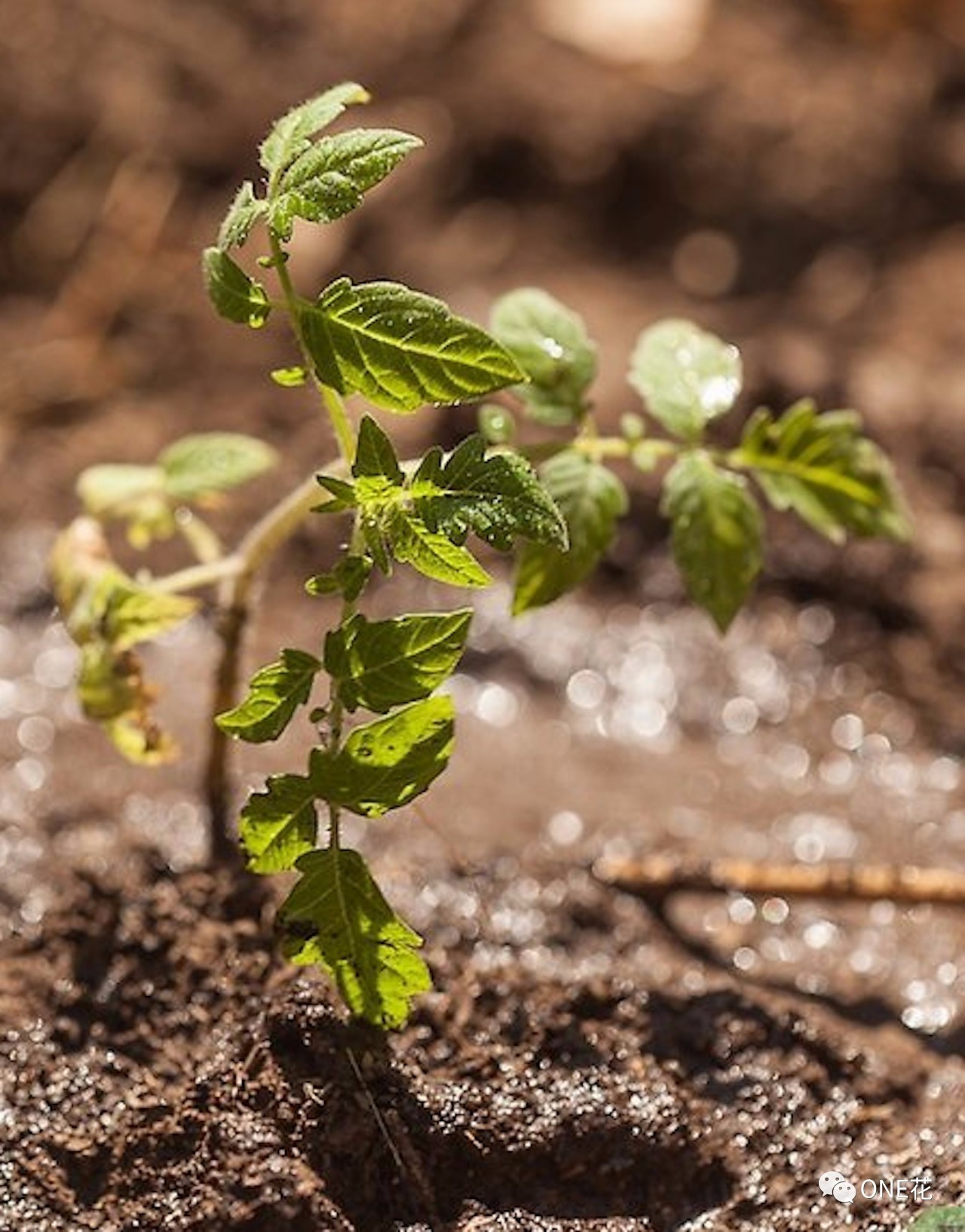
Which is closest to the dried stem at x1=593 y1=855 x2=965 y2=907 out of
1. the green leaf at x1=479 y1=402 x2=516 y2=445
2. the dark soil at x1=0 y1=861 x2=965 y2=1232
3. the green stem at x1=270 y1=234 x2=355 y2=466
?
the dark soil at x1=0 y1=861 x2=965 y2=1232

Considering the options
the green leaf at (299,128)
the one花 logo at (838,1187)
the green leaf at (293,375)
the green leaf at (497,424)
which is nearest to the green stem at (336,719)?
the green leaf at (293,375)

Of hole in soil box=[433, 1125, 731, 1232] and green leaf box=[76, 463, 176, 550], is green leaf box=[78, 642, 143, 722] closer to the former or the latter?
green leaf box=[76, 463, 176, 550]

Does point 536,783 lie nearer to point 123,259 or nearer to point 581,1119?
point 581,1119

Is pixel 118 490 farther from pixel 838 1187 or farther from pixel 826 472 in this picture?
pixel 838 1187

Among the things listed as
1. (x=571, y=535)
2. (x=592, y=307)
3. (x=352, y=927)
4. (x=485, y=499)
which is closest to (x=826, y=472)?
(x=571, y=535)

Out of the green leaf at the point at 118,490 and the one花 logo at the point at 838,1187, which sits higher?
the green leaf at the point at 118,490

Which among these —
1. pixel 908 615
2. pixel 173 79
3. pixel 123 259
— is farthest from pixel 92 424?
pixel 908 615

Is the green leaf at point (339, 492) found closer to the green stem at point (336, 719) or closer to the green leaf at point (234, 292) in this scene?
the green stem at point (336, 719)
